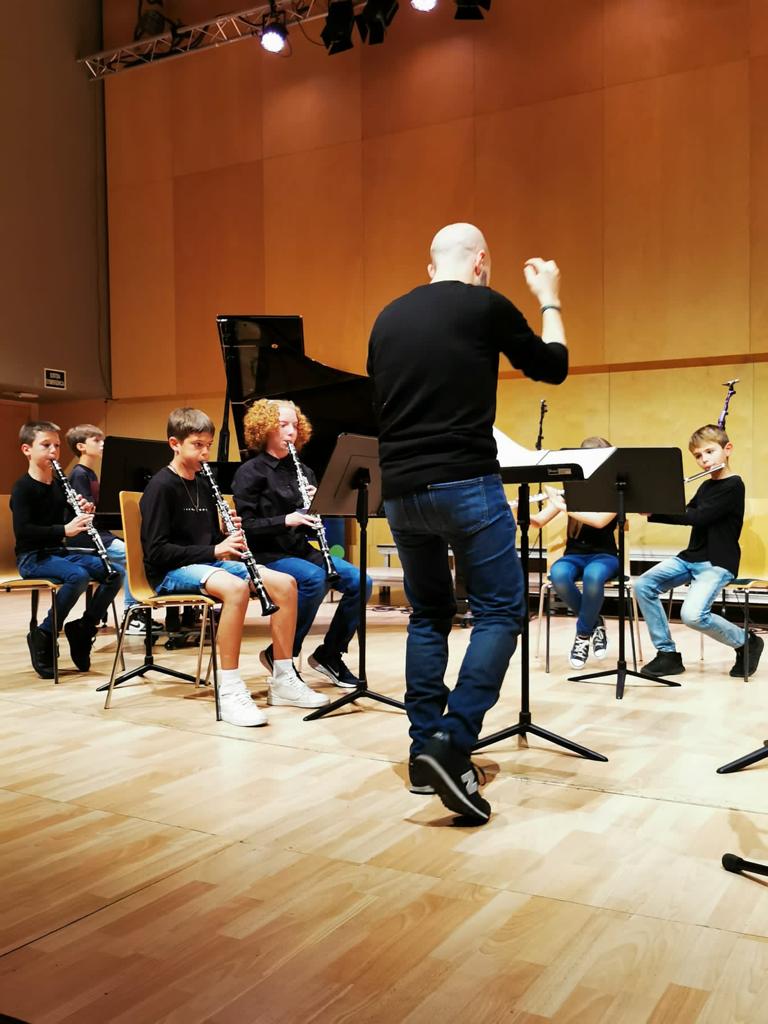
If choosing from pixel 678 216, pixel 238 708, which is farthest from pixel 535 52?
pixel 238 708

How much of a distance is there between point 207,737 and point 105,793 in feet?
2.09

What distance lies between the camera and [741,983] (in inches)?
59.7

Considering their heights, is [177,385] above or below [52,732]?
above

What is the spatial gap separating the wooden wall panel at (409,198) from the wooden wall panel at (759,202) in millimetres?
2335

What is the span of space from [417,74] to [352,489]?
641 centimetres

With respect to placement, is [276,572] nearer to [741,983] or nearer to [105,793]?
[105,793]

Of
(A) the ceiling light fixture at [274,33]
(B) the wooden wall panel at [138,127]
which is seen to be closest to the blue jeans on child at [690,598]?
(A) the ceiling light fixture at [274,33]

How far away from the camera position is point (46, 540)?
173 inches

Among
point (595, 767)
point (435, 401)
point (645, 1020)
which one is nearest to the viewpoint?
point (645, 1020)

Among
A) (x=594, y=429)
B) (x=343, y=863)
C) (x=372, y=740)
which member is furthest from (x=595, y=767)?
(x=594, y=429)

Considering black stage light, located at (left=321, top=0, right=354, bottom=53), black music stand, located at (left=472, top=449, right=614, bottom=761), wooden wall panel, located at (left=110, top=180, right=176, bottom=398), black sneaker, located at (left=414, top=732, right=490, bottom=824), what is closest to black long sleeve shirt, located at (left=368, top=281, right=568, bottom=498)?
black music stand, located at (left=472, top=449, right=614, bottom=761)

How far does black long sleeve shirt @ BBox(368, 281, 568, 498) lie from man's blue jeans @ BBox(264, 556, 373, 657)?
159cm

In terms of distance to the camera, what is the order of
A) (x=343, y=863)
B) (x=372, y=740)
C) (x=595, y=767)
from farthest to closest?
(x=372, y=740), (x=595, y=767), (x=343, y=863)

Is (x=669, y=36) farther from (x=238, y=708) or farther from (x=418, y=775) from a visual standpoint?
(x=418, y=775)
